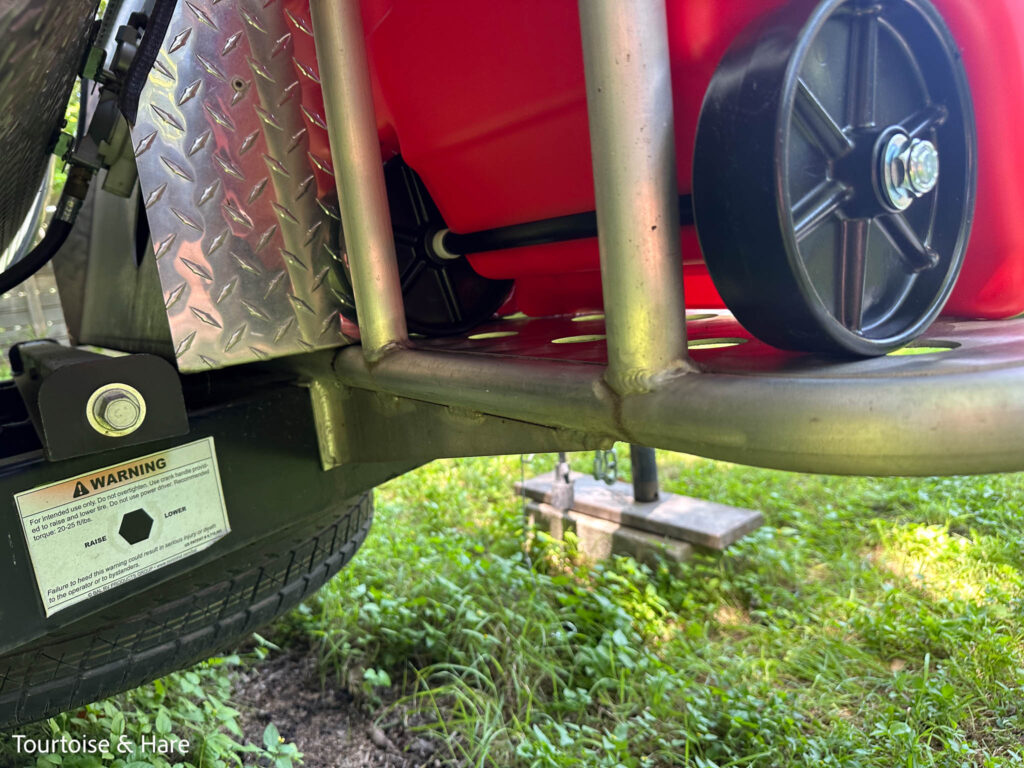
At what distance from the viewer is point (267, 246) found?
3.48ft

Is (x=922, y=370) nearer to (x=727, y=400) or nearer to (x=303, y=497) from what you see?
(x=727, y=400)

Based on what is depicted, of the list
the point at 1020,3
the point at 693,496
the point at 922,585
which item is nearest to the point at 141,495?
the point at 1020,3

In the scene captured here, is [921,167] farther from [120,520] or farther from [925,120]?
[120,520]

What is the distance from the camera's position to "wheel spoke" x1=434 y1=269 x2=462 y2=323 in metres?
1.36

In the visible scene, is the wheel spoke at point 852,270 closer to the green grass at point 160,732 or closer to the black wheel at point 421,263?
the black wheel at point 421,263

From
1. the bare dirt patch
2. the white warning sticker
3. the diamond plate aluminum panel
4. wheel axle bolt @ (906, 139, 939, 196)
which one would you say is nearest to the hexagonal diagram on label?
the white warning sticker

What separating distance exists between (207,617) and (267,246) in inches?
27.8

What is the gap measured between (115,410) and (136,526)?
0.21m

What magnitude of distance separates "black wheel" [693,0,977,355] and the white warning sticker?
866 millimetres

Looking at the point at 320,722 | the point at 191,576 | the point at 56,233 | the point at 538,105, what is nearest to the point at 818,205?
the point at 538,105

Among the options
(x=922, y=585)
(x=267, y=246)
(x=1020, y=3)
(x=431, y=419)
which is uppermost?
(x=1020, y=3)

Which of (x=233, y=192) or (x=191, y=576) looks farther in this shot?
(x=191, y=576)

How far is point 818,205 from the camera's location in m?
0.70

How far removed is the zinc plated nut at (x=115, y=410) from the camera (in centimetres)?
89
